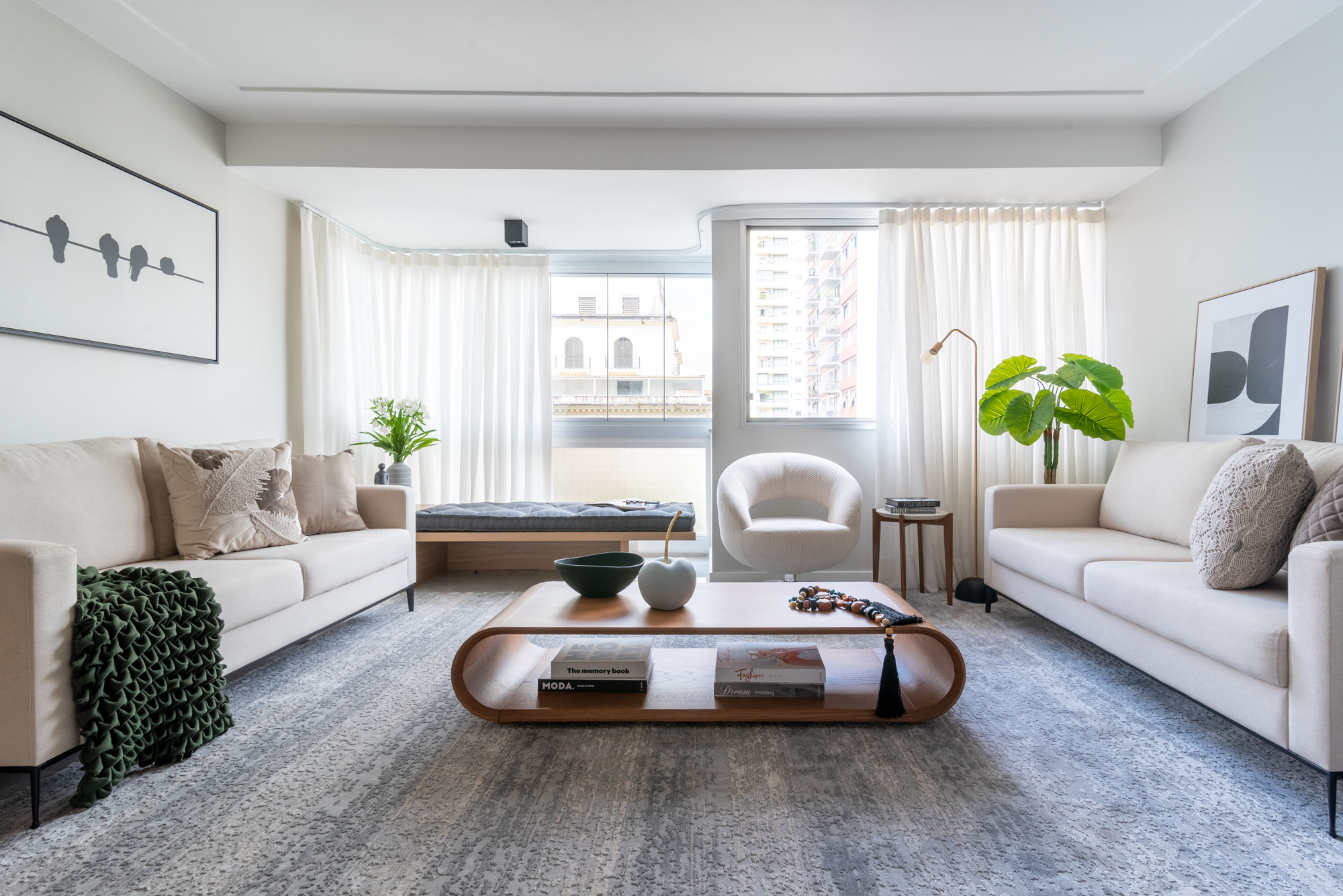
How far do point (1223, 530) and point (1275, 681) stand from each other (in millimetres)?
546

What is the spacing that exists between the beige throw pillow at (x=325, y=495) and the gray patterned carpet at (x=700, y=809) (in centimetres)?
115

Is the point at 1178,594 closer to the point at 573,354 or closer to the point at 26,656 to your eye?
the point at 26,656

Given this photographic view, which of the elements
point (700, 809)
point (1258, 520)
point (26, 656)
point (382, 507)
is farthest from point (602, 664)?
point (1258, 520)

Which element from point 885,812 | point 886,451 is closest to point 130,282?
point 885,812

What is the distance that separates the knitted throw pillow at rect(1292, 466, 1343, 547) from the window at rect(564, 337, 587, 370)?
4533 millimetres

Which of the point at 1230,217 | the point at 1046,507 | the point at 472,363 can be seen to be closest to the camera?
the point at 1230,217

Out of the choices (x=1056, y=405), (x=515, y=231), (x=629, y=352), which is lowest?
(x=1056, y=405)

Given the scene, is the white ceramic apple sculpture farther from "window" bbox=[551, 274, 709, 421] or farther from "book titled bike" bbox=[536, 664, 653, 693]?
"window" bbox=[551, 274, 709, 421]

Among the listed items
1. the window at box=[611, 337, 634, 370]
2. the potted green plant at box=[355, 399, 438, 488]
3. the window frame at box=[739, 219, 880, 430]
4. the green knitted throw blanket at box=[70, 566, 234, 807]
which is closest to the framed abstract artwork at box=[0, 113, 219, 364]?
the potted green plant at box=[355, 399, 438, 488]

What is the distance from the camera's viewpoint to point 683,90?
134 inches

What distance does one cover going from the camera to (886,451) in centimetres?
443

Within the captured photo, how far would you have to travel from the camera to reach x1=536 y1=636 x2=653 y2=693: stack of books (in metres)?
2.27

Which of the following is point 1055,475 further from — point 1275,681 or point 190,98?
point 190,98

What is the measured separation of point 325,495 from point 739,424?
251 centimetres
